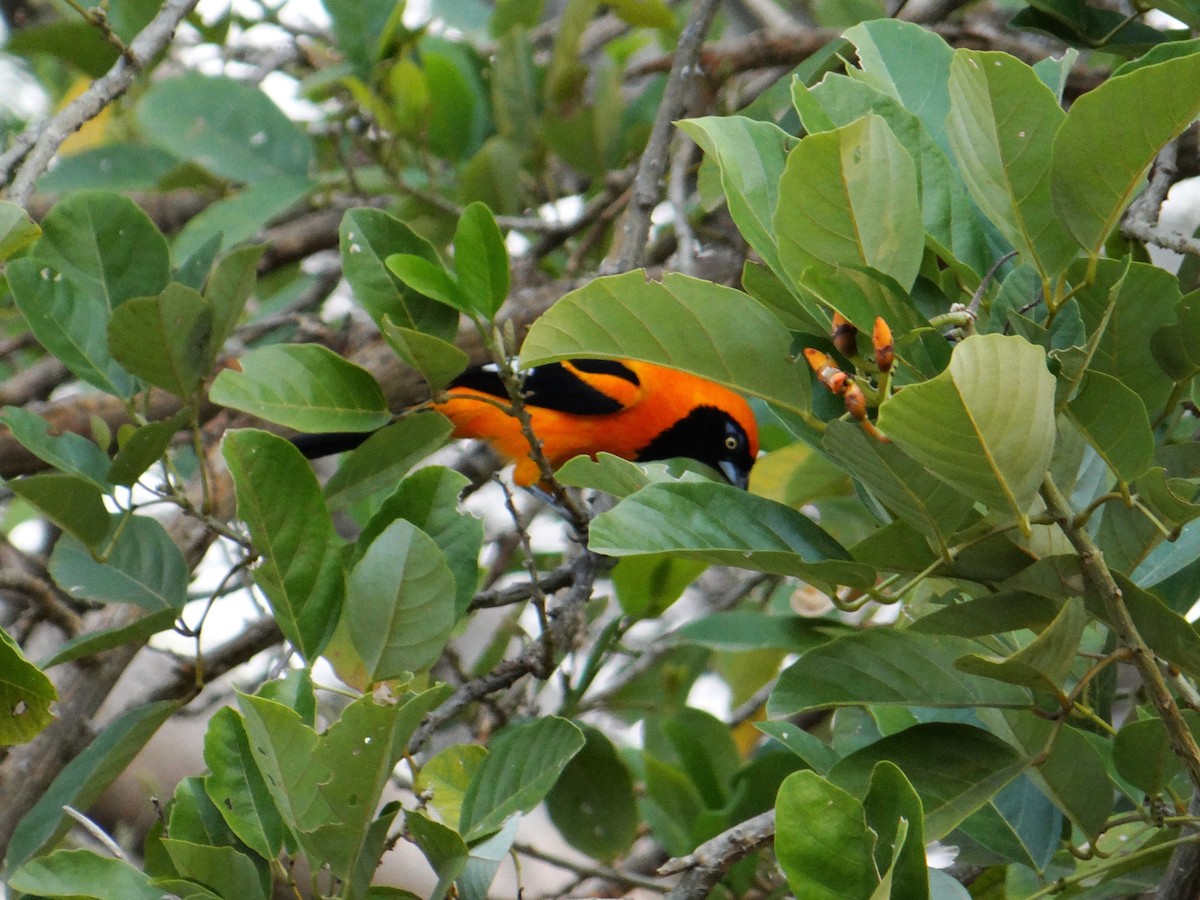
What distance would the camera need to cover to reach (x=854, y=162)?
50.3 inches

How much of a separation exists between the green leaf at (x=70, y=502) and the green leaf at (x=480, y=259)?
26.6 inches

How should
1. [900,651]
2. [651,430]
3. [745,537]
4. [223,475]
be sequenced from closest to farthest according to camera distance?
[745,537]
[900,651]
[223,475]
[651,430]

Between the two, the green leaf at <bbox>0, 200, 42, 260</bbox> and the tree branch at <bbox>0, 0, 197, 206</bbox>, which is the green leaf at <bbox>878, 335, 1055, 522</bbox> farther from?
the tree branch at <bbox>0, 0, 197, 206</bbox>

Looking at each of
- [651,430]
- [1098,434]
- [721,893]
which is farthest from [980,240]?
[651,430]

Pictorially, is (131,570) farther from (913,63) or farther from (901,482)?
(913,63)

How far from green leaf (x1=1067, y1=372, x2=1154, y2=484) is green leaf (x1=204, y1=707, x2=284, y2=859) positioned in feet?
3.58

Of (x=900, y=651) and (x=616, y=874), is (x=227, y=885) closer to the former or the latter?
(x=900, y=651)

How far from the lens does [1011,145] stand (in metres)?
1.35

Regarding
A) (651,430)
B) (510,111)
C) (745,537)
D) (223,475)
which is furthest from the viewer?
(651,430)

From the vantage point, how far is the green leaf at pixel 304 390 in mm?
1894

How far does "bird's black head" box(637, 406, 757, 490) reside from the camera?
4629 millimetres

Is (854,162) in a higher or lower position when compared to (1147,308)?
higher

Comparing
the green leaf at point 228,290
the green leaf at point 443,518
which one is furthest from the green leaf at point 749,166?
the green leaf at point 228,290

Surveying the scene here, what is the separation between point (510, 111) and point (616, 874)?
2555 mm
